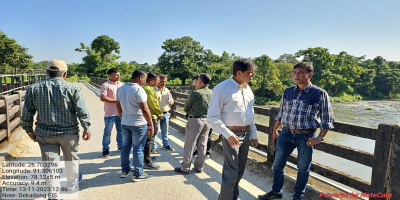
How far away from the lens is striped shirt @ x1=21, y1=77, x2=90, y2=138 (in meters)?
2.79

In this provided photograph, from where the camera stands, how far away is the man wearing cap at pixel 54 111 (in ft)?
9.17

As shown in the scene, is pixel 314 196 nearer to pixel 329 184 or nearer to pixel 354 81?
pixel 329 184

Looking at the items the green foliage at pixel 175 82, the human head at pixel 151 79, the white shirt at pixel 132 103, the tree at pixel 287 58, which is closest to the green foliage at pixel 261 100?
the green foliage at pixel 175 82

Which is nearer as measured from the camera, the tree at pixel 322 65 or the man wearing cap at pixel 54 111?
the man wearing cap at pixel 54 111

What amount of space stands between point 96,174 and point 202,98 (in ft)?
7.14

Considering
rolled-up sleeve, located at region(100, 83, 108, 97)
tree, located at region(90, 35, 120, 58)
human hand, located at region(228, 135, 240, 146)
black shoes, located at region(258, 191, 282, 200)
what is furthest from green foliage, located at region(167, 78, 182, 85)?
human hand, located at region(228, 135, 240, 146)

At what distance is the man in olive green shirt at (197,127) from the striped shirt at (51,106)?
6.05 feet

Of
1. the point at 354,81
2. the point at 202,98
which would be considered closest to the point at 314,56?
the point at 354,81

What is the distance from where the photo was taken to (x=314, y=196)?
319 cm

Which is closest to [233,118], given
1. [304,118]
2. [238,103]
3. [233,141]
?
[238,103]

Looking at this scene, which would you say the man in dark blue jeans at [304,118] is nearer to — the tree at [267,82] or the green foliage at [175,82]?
the tree at [267,82]

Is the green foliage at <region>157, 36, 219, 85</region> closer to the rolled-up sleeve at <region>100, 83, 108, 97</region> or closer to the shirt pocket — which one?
the rolled-up sleeve at <region>100, 83, 108, 97</region>

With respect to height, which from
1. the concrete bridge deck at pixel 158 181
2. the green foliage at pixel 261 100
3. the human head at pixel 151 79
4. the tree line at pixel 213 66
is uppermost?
the tree line at pixel 213 66

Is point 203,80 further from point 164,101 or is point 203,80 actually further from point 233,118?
point 233,118
